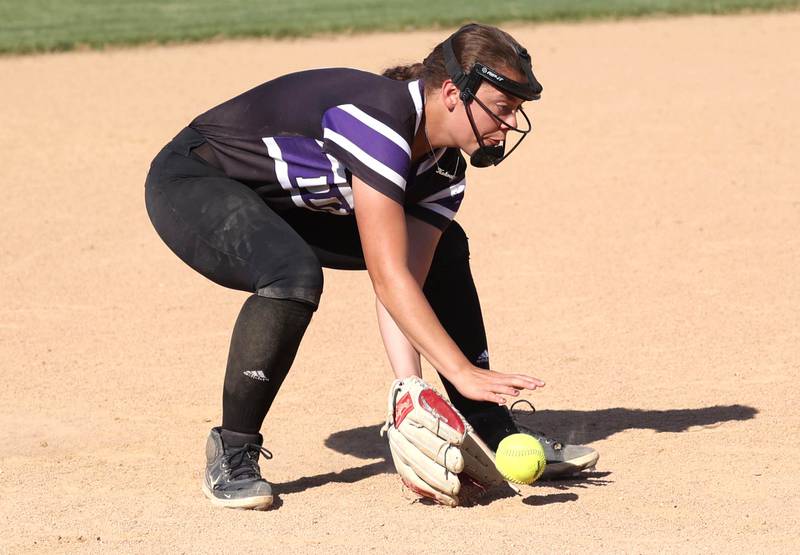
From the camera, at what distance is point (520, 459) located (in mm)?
3914

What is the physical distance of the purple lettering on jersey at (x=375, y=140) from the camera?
3.68 metres

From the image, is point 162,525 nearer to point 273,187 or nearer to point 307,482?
point 307,482

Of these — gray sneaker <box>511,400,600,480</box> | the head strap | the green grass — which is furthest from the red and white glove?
the green grass

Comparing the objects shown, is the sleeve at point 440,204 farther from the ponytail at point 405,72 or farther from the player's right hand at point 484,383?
the player's right hand at point 484,383

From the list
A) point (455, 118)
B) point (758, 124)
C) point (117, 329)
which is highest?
point (455, 118)

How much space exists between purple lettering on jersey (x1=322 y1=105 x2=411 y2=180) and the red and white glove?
28.2 inches

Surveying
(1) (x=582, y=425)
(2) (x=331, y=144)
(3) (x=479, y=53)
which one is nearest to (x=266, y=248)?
(2) (x=331, y=144)

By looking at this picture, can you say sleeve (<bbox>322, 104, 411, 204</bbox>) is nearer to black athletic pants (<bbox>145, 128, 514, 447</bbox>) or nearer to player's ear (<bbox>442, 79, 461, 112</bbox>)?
player's ear (<bbox>442, 79, 461, 112</bbox>)

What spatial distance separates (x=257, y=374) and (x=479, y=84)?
3.55 ft

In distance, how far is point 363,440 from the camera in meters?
4.80

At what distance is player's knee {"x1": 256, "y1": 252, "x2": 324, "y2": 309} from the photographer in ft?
12.6

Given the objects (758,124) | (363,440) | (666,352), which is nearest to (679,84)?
(758,124)

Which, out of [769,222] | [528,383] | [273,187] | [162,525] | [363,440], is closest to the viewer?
[528,383]

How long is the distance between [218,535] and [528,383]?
986 mm
